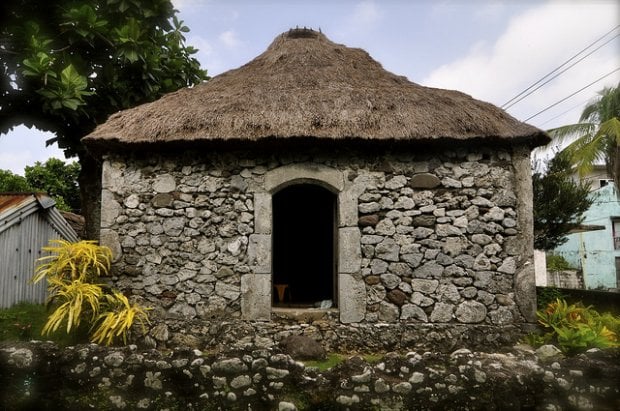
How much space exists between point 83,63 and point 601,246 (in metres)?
19.4

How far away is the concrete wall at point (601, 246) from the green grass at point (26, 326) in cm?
1856

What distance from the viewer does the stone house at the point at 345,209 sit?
5.09m

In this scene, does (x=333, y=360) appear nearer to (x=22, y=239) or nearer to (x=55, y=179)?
(x=22, y=239)

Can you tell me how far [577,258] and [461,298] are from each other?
17105mm

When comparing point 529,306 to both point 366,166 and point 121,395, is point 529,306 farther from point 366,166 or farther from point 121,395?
point 121,395

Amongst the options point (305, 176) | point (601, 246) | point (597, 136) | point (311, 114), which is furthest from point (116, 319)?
point (601, 246)

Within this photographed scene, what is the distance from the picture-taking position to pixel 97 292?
4816mm

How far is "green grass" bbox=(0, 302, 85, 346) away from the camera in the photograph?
188 inches

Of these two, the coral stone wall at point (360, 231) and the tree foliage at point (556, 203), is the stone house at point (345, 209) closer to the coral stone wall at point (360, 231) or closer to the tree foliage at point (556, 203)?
the coral stone wall at point (360, 231)

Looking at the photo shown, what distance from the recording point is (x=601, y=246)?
1802 centimetres

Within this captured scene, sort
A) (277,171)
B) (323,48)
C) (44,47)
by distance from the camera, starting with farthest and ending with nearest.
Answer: (323,48) → (44,47) → (277,171)

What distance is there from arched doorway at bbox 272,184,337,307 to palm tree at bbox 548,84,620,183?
20.8ft

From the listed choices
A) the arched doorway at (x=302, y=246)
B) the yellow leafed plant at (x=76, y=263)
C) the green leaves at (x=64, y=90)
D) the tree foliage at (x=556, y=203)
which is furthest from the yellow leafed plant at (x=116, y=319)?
the tree foliage at (x=556, y=203)

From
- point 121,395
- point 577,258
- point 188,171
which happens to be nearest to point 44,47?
point 188,171
